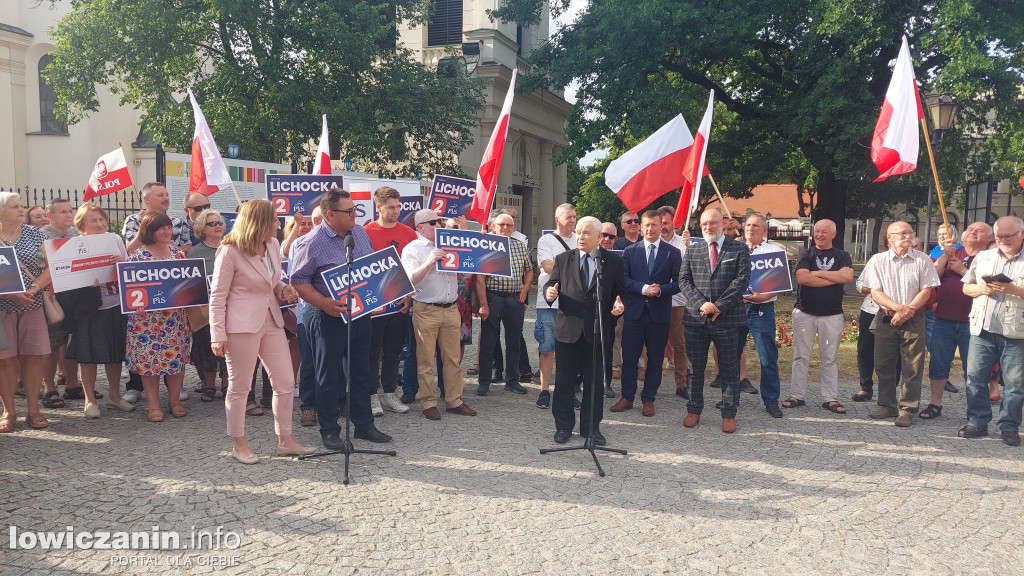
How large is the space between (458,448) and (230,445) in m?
1.99

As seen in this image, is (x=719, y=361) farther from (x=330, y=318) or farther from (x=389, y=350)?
(x=330, y=318)

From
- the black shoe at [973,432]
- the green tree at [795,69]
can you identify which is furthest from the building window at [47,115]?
the black shoe at [973,432]

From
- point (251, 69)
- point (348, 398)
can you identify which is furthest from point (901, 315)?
point (251, 69)

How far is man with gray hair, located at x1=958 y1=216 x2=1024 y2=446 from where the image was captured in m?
6.40

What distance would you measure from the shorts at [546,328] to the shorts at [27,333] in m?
4.87

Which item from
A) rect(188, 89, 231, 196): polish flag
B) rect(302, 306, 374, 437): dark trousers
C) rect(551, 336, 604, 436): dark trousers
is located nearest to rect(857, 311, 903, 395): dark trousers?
rect(551, 336, 604, 436): dark trousers

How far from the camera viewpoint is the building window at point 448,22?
2733 centimetres

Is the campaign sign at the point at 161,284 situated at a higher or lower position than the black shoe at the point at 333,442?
higher

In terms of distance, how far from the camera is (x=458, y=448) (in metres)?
6.15

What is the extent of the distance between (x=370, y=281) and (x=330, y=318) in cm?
47

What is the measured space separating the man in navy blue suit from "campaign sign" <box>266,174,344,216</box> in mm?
3807

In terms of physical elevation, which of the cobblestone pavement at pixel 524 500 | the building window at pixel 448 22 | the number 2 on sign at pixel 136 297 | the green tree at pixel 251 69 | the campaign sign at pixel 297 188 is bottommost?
the cobblestone pavement at pixel 524 500

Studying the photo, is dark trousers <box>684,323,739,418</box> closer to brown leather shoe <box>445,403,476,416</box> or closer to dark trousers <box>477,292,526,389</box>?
dark trousers <box>477,292,526,389</box>

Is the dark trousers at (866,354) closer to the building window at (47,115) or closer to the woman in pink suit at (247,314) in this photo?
the woman in pink suit at (247,314)
